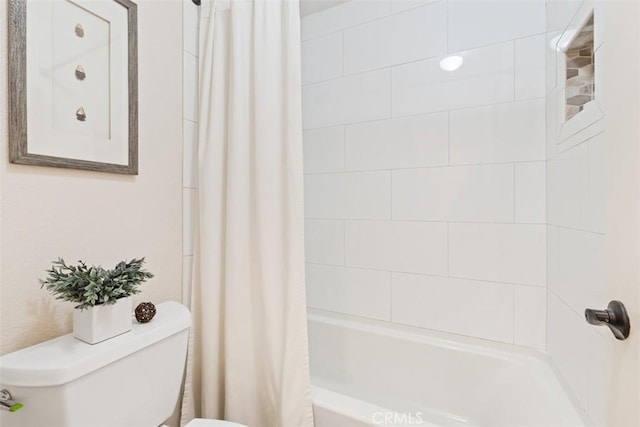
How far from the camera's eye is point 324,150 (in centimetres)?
185

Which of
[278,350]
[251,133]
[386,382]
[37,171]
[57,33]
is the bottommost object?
[386,382]

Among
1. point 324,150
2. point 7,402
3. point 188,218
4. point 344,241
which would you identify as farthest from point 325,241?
point 7,402

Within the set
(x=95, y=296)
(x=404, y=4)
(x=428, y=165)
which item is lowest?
(x=95, y=296)

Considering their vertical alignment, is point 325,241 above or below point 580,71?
below

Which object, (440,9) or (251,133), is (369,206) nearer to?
(251,133)

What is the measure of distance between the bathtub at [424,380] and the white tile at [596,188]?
0.59m

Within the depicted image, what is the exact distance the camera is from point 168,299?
130 cm

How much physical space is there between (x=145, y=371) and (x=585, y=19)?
5.50 feet

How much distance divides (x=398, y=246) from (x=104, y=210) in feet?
4.23

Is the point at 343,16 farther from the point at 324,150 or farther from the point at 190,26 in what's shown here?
the point at 190,26

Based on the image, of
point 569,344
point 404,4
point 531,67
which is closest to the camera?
point 569,344

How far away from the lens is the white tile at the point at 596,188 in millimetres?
804

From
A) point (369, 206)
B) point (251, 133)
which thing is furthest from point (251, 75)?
point (369, 206)

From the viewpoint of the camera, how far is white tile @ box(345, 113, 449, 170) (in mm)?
1542
